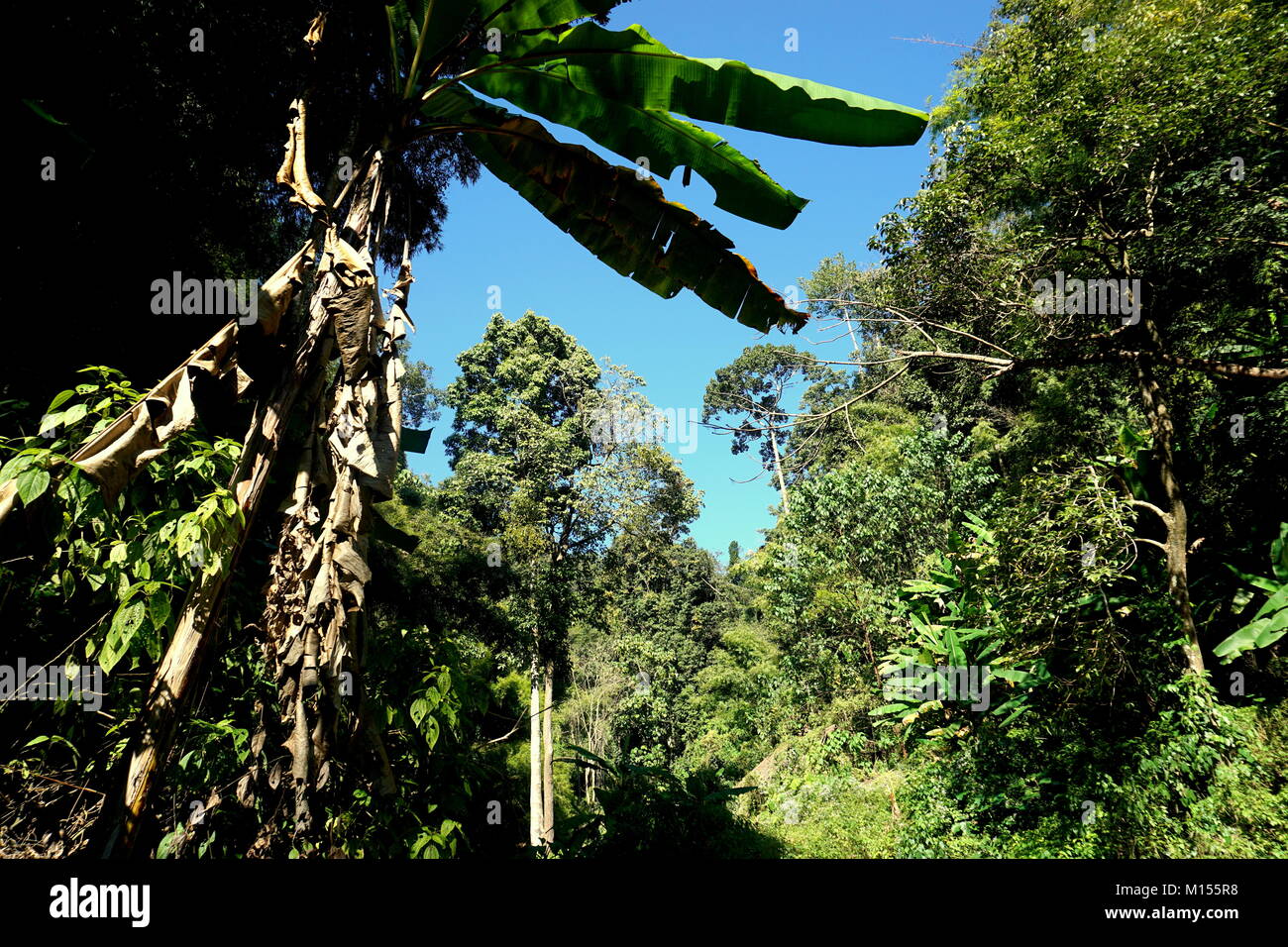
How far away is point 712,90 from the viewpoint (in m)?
2.79

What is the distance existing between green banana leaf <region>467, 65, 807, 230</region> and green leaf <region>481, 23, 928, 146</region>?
0.11m

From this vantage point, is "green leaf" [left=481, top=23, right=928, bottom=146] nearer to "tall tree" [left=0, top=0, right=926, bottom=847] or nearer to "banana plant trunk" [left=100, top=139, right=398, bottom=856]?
"tall tree" [left=0, top=0, right=926, bottom=847]

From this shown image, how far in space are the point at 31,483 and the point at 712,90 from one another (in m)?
2.74

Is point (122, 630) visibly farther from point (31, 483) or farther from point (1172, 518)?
point (1172, 518)

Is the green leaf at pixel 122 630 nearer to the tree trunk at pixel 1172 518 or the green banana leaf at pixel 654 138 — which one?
the green banana leaf at pixel 654 138

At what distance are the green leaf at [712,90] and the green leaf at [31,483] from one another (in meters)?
2.27

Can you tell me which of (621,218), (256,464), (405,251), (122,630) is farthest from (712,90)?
(122,630)

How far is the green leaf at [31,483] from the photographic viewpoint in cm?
126

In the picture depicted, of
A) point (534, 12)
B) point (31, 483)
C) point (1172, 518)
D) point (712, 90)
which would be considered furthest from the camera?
point (1172, 518)

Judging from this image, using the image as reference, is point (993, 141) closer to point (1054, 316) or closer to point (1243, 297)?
point (1054, 316)

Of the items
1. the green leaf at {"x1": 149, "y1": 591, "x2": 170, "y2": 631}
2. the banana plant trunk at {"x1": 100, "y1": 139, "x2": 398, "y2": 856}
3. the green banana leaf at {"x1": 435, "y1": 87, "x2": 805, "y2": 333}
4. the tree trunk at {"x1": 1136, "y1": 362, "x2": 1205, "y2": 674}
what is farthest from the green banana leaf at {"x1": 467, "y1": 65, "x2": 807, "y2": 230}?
the tree trunk at {"x1": 1136, "y1": 362, "x2": 1205, "y2": 674}

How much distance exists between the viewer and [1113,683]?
5.57 meters
